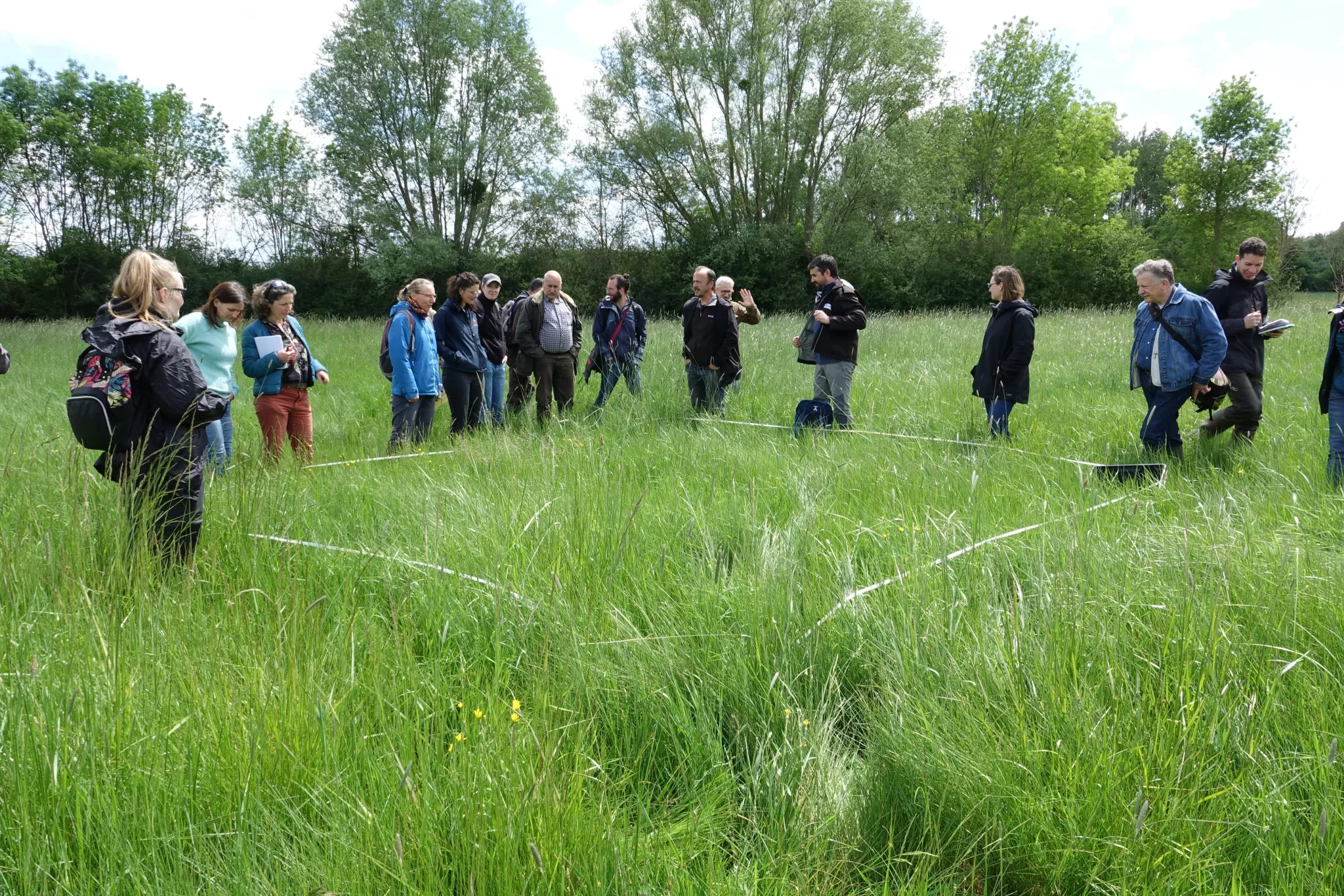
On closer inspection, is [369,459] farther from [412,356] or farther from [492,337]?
[492,337]

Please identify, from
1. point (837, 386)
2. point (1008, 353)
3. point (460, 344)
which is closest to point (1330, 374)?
point (1008, 353)

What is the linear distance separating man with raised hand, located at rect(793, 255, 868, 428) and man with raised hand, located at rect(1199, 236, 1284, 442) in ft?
9.45

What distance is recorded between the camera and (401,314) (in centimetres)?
757

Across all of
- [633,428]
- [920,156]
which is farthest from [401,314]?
[920,156]

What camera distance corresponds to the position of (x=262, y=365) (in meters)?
6.52

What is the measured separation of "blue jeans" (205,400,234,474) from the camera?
439cm

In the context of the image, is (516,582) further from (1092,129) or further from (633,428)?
(1092,129)

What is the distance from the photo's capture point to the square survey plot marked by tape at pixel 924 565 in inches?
118

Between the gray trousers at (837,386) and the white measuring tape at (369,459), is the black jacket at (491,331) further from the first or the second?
the gray trousers at (837,386)

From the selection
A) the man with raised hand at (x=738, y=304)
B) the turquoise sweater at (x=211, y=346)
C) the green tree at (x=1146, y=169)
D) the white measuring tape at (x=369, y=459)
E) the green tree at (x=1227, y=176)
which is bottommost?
the white measuring tape at (x=369, y=459)

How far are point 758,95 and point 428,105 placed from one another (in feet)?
48.4

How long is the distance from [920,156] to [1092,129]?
1473 cm

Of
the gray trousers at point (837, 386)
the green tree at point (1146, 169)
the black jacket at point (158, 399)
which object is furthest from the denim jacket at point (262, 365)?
the green tree at point (1146, 169)

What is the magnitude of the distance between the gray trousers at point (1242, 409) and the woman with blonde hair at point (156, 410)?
7.12 meters
